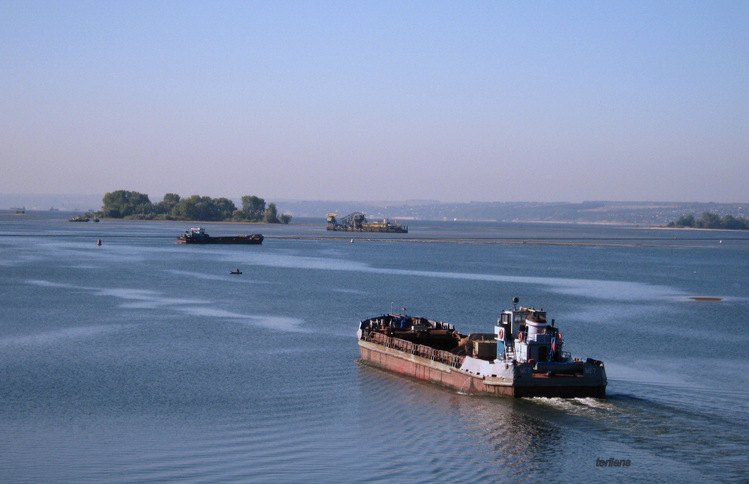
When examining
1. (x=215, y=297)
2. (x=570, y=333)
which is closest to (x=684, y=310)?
(x=570, y=333)

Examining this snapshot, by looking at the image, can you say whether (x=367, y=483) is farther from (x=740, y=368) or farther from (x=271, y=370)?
(x=740, y=368)

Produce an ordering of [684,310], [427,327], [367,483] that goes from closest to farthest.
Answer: [367,483]
[427,327]
[684,310]

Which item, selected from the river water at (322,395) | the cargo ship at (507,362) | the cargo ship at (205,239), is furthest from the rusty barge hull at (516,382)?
the cargo ship at (205,239)

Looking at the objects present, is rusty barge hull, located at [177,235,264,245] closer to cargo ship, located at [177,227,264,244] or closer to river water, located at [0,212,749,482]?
cargo ship, located at [177,227,264,244]

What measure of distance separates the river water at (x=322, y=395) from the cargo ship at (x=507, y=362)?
74 centimetres

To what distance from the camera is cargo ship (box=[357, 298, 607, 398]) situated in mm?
38438

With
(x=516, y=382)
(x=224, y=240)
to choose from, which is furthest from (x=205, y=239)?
(x=516, y=382)

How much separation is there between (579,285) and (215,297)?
4337 cm

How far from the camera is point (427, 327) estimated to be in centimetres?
5062

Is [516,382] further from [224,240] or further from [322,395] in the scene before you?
[224,240]

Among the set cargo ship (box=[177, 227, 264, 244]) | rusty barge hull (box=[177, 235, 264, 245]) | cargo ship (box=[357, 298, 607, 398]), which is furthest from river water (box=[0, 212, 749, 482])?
rusty barge hull (box=[177, 235, 264, 245])

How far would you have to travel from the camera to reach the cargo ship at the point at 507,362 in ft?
126

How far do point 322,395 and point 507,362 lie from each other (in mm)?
8667

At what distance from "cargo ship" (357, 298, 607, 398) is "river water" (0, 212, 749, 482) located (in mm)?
738
